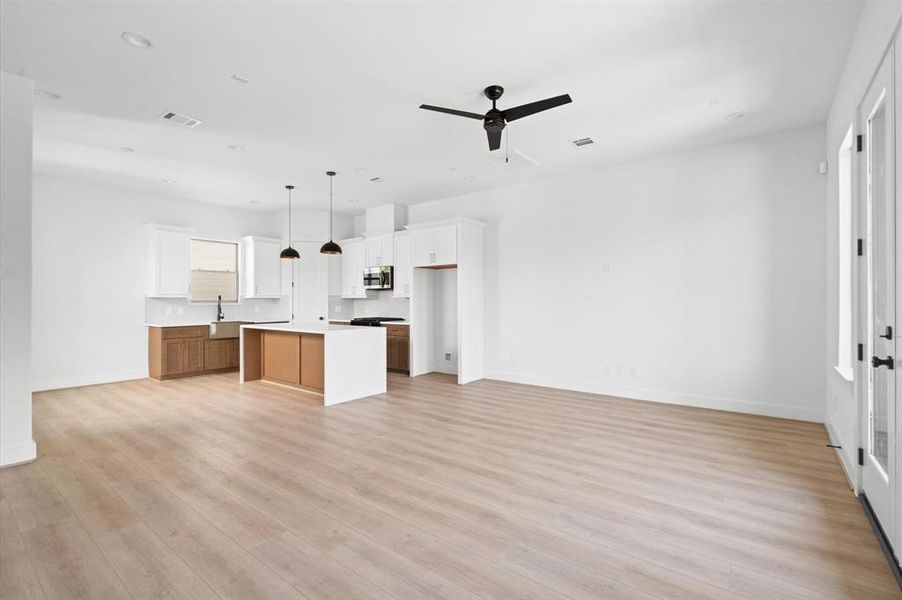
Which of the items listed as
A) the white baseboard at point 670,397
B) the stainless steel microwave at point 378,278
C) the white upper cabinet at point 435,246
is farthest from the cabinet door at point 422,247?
the white baseboard at point 670,397

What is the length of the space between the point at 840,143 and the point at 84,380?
983cm

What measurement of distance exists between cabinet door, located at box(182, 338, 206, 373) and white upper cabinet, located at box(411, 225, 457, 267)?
402 centimetres

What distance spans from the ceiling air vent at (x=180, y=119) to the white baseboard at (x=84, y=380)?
4.74 meters

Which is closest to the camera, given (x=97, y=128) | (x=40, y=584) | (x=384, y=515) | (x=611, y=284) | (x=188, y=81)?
(x=40, y=584)

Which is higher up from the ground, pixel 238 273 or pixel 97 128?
pixel 97 128

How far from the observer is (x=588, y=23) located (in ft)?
9.50

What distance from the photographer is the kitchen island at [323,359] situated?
561 centimetres

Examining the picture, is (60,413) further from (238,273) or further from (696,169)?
(696,169)

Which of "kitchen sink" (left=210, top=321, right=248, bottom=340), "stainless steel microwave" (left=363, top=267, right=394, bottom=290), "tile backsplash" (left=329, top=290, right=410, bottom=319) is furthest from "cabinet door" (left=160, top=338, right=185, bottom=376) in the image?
"stainless steel microwave" (left=363, top=267, right=394, bottom=290)

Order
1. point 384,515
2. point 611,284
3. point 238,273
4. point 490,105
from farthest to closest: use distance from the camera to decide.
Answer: point 238,273 → point 611,284 → point 490,105 → point 384,515

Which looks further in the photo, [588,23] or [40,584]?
[588,23]

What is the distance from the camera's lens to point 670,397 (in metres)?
5.55

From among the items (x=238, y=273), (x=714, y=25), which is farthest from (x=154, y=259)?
(x=714, y=25)

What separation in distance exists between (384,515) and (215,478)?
1.46 metres
